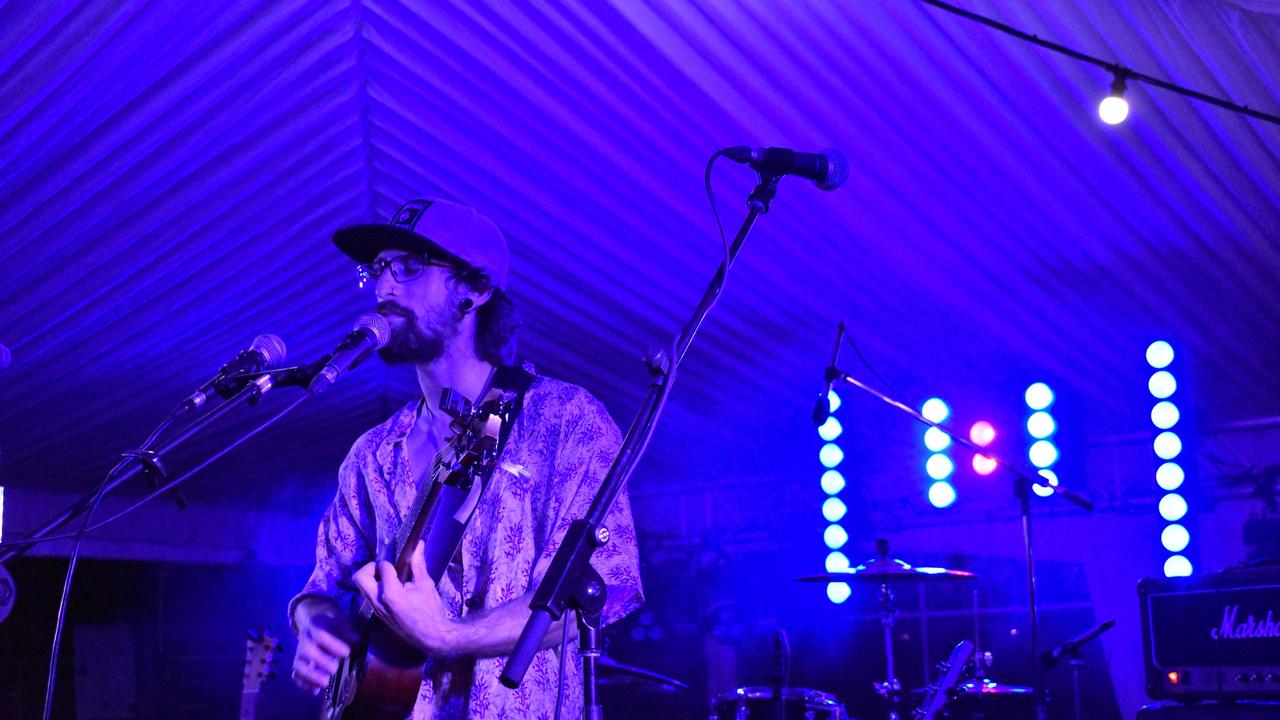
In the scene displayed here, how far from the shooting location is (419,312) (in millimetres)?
2613

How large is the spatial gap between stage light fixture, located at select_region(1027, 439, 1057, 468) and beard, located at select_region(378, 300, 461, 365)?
651 cm

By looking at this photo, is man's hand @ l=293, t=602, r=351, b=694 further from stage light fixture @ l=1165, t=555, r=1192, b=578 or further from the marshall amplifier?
stage light fixture @ l=1165, t=555, r=1192, b=578

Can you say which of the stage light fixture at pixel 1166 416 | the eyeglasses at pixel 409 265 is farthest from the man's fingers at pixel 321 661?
the stage light fixture at pixel 1166 416

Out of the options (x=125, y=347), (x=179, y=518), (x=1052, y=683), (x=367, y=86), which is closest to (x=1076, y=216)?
(x=1052, y=683)

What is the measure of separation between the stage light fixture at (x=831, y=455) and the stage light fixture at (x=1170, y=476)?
98.0 inches

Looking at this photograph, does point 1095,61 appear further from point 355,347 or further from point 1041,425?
point 1041,425

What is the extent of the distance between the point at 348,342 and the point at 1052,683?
706cm

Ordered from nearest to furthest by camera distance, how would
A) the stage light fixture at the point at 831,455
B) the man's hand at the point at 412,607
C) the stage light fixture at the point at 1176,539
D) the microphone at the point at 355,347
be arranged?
1. the man's hand at the point at 412,607
2. the microphone at the point at 355,347
3. the stage light fixture at the point at 1176,539
4. the stage light fixture at the point at 831,455

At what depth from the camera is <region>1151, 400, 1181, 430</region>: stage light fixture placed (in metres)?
7.67

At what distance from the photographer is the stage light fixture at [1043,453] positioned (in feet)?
26.8

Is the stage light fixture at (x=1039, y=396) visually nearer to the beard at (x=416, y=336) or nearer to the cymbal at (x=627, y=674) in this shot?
the cymbal at (x=627, y=674)

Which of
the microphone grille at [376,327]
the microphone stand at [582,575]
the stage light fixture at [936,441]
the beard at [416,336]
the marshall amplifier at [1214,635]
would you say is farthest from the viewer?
the stage light fixture at [936,441]

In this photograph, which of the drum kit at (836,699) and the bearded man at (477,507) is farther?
the drum kit at (836,699)

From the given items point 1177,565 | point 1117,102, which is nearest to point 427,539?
point 1117,102
